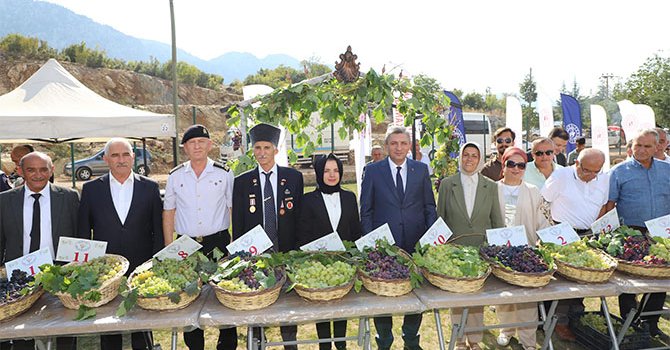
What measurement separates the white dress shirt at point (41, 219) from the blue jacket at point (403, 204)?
219 cm

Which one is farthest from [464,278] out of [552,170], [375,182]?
[552,170]

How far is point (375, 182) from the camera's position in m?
3.09

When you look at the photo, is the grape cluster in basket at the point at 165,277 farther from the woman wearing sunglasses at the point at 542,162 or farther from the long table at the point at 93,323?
the woman wearing sunglasses at the point at 542,162

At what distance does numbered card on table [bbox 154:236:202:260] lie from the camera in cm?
249

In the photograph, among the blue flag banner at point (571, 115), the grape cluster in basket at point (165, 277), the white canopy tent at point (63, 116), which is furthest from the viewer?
the blue flag banner at point (571, 115)

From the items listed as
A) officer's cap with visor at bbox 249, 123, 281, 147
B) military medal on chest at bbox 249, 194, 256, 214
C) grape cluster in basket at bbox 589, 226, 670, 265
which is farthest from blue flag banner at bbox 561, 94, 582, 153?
military medal on chest at bbox 249, 194, 256, 214

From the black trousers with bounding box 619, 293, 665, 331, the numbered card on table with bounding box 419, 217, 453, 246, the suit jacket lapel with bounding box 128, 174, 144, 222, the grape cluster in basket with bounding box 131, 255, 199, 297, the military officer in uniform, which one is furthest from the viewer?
the black trousers with bounding box 619, 293, 665, 331

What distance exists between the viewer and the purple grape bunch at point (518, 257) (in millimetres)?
2348

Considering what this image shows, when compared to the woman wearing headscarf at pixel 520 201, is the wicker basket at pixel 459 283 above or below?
below

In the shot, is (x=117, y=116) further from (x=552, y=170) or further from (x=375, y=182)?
(x=552, y=170)

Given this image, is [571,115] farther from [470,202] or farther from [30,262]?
[30,262]

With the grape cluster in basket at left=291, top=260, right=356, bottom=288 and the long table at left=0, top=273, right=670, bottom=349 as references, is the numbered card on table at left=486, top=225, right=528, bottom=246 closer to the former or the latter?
the long table at left=0, top=273, right=670, bottom=349

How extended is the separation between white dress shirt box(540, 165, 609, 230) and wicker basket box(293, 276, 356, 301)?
6.75 feet

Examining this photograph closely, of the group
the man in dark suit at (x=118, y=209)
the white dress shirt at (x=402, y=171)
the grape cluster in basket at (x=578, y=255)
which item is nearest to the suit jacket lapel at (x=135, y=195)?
the man in dark suit at (x=118, y=209)
